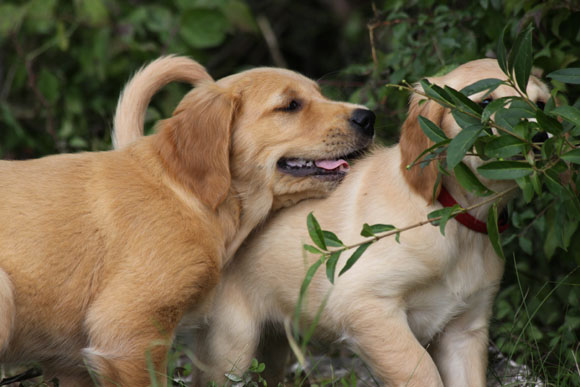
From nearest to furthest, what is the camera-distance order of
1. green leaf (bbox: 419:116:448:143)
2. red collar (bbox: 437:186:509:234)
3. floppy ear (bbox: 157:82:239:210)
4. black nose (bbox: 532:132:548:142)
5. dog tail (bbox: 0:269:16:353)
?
green leaf (bbox: 419:116:448:143), black nose (bbox: 532:132:548:142), dog tail (bbox: 0:269:16:353), red collar (bbox: 437:186:509:234), floppy ear (bbox: 157:82:239:210)

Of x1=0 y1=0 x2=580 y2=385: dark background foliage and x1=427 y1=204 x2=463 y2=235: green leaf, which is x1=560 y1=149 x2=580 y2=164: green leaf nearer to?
x1=427 y1=204 x2=463 y2=235: green leaf

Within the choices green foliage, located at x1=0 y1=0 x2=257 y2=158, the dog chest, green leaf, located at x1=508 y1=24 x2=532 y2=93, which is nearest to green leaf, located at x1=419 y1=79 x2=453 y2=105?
green leaf, located at x1=508 y1=24 x2=532 y2=93

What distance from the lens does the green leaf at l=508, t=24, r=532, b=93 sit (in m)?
2.63

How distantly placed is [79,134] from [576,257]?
3793 mm

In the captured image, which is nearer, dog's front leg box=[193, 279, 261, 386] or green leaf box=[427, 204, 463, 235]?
green leaf box=[427, 204, 463, 235]

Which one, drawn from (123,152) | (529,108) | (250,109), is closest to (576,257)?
(529,108)

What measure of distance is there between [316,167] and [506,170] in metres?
1.19

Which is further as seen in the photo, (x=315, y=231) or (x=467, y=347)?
(x=467, y=347)

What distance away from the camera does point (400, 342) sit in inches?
131

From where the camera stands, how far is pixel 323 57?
813 cm

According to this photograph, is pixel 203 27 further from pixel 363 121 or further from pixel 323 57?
pixel 363 121

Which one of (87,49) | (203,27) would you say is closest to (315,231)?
(203,27)

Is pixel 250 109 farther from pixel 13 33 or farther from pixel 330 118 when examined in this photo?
pixel 13 33

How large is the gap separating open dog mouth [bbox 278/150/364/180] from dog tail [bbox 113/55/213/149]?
0.65 m
